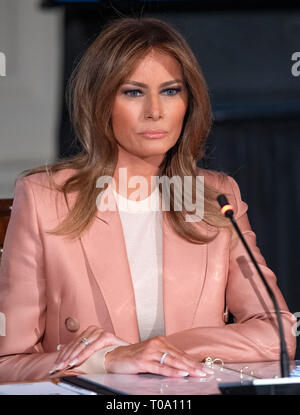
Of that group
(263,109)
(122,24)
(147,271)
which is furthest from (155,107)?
(263,109)

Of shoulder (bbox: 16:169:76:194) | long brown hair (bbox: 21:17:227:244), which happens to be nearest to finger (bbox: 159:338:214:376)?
long brown hair (bbox: 21:17:227:244)

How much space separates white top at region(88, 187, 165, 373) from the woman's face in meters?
0.15

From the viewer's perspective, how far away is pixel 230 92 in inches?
123

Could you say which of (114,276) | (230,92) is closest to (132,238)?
(114,276)

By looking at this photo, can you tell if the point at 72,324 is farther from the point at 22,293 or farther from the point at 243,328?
the point at 243,328

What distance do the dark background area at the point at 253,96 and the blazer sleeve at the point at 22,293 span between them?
1284 millimetres

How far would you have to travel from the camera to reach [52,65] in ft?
10.4

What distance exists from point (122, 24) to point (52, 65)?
48.2 inches

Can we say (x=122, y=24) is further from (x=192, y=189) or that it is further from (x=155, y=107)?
(x=192, y=189)

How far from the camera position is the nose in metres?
1.88

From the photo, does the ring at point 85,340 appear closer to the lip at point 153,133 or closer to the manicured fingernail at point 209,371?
the manicured fingernail at point 209,371

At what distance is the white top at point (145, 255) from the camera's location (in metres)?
1.89

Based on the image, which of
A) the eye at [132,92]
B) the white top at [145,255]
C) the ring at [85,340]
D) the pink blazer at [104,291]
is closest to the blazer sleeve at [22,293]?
the pink blazer at [104,291]

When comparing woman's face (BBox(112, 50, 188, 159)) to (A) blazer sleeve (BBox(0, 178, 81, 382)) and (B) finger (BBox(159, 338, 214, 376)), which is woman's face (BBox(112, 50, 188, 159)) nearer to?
(A) blazer sleeve (BBox(0, 178, 81, 382))
